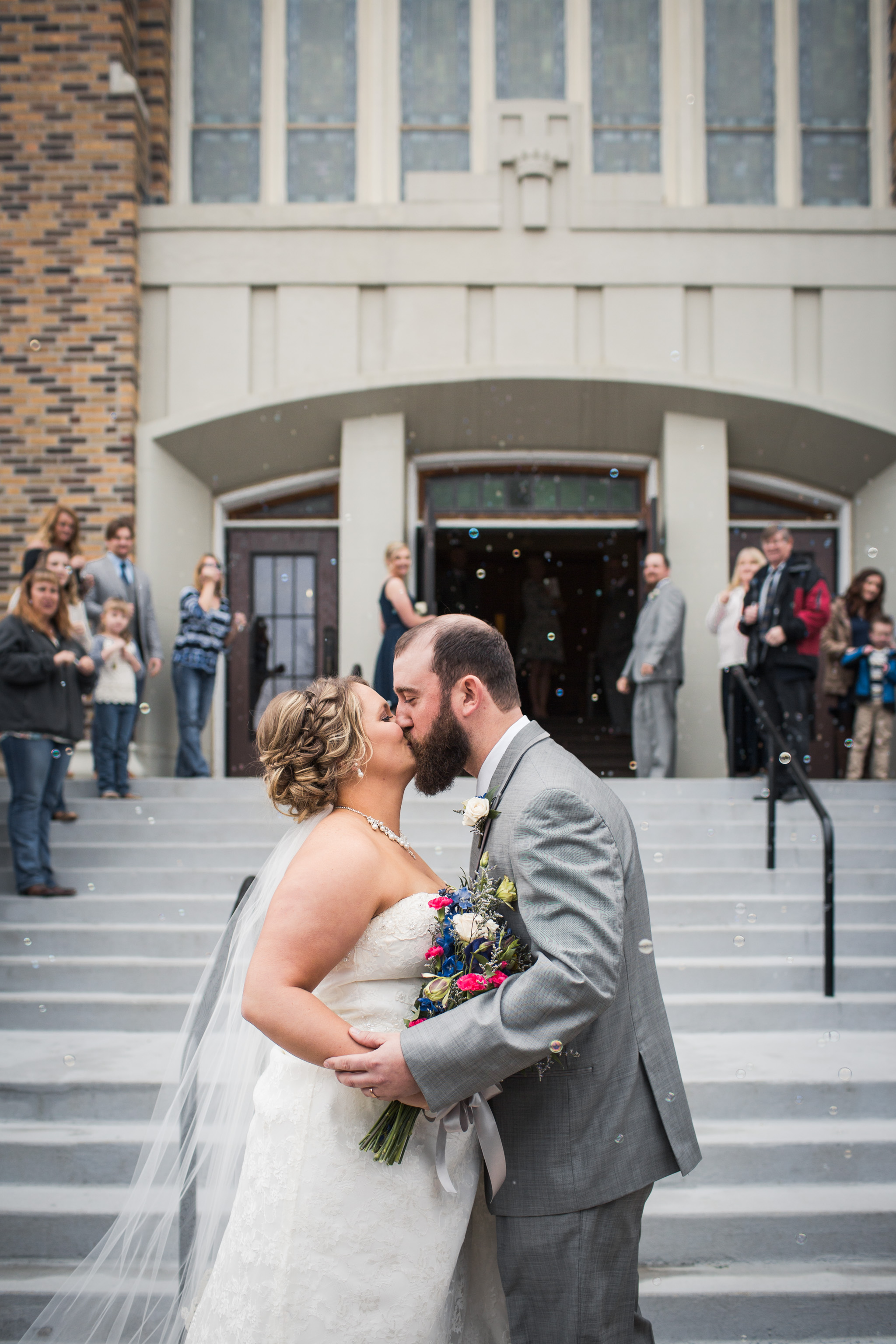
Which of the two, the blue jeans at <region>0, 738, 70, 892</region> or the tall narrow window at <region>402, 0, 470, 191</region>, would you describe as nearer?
the blue jeans at <region>0, 738, 70, 892</region>

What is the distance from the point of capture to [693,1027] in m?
4.87

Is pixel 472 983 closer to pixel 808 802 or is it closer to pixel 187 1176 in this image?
pixel 187 1176

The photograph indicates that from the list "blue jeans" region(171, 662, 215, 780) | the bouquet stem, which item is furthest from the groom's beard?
"blue jeans" region(171, 662, 215, 780)

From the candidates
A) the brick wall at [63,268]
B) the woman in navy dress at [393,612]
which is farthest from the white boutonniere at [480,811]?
the brick wall at [63,268]

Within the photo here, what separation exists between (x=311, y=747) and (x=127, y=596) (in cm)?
632

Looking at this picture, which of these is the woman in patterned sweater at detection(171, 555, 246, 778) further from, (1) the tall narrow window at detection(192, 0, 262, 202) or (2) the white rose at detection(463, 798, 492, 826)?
(2) the white rose at detection(463, 798, 492, 826)

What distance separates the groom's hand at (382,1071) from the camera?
6.40 feet

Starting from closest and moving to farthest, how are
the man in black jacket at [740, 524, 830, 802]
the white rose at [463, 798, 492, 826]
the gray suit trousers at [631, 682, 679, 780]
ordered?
the white rose at [463, 798, 492, 826] < the man in black jacket at [740, 524, 830, 802] < the gray suit trousers at [631, 682, 679, 780]

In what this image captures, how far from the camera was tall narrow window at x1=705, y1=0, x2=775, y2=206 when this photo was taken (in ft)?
33.9

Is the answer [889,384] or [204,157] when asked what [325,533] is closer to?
[204,157]

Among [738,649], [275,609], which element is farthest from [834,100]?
[275,609]

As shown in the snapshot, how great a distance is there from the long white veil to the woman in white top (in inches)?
234

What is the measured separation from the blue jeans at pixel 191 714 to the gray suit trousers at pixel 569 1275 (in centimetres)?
627

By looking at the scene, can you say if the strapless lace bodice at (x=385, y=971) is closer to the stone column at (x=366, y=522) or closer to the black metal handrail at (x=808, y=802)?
the black metal handrail at (x=808, y=802)
